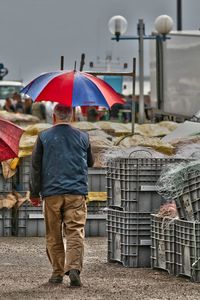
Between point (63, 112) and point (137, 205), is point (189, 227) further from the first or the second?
point (63, 112)

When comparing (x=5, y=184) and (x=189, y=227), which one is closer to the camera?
(x=189, y=227)

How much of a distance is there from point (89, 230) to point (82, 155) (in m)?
4.49

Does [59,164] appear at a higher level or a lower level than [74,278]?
higher

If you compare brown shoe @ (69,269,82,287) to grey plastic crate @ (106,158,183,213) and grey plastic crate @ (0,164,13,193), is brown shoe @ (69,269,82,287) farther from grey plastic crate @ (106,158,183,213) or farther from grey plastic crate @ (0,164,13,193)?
grey plastic crate @ (0,164,13,193)

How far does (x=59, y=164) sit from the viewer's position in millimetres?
12484

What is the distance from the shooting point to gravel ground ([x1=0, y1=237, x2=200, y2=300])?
1204 centimetres

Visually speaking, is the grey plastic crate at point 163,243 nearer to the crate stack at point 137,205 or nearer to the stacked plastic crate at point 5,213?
the crate stack at point 137,205

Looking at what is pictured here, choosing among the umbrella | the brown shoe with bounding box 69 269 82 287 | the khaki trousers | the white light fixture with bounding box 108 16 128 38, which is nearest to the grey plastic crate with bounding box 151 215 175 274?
the khaki trousers

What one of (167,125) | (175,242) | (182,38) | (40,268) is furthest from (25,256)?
(182,38)

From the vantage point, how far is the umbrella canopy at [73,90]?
12.9 metres

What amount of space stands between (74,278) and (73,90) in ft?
6.05

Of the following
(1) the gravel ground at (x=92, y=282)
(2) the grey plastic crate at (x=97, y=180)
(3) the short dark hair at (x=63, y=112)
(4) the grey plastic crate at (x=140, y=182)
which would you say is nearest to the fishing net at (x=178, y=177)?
(4) the grey plastic crate at (x=140, y=182)

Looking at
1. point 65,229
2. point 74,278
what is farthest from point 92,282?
point 65,229

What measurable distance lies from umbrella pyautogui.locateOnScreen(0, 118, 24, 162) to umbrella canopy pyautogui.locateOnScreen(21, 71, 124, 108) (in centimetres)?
45
